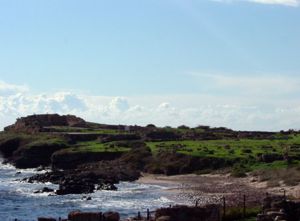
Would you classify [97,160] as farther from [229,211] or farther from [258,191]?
[229,211]

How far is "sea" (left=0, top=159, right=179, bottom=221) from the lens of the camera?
7364 centimetres

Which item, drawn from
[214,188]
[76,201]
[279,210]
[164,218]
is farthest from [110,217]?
[214,188]

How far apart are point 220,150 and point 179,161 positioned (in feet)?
37.8

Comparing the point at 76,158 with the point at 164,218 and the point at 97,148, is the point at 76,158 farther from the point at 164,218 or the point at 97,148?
the point at 164,218

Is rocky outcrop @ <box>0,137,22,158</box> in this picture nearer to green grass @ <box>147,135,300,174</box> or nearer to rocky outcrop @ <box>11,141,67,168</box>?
rocky outcrop @ <box>11,141,67,168</box>

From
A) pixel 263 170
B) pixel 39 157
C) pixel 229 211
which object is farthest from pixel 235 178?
pixel 39 157

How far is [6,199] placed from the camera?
90.2 metres

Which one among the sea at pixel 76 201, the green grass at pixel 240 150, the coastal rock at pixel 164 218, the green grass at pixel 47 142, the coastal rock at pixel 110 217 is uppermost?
the green grass at pixel 47 142

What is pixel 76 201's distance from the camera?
277 ft

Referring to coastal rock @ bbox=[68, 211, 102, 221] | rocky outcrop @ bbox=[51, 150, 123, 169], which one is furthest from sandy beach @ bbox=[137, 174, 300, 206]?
coastal rock @ bbox=[68, 211, 102, 221]

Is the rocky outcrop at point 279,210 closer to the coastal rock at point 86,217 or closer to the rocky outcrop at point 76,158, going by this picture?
the coastal rock at point 86,217

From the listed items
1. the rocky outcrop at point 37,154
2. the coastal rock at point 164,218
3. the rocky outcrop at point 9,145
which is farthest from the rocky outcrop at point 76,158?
the coastal rock at point 164,218

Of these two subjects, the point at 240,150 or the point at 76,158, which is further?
the point at 76,158

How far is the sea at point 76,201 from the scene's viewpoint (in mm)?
73637
